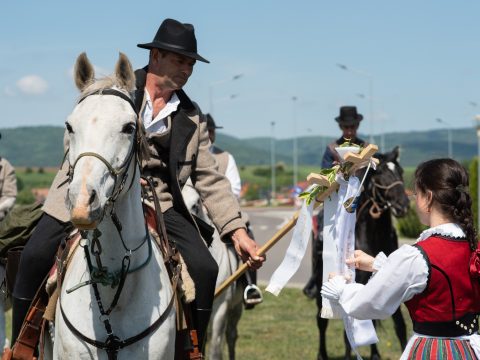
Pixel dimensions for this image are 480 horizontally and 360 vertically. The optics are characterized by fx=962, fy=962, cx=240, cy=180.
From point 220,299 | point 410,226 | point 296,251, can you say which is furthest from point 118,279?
point 410,226

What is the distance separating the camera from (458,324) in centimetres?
477

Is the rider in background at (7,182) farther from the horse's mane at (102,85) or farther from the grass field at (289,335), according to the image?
the horse's mane at (102,85)

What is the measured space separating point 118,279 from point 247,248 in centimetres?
152

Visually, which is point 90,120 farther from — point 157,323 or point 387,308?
point 387,308

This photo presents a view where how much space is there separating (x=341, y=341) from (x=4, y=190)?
498 cm

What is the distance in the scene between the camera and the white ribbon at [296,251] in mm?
5668

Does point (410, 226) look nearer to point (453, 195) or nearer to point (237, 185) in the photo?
point (237, 185)

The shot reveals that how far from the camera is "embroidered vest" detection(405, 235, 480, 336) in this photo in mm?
4656

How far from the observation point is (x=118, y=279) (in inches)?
209

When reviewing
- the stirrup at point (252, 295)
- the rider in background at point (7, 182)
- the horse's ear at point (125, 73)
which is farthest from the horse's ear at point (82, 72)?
the rider in background at point (7, 182)

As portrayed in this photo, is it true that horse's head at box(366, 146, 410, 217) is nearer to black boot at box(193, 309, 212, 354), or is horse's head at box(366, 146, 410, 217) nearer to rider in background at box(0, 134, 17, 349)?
rider in background at box(0, 134, 17, 349)

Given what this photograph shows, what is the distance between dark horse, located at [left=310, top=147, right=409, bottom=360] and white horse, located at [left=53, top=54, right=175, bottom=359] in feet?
20.2

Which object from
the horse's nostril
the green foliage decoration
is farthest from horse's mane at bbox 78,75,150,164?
the green foliage decoration

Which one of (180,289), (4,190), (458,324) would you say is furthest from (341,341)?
(458,324)
